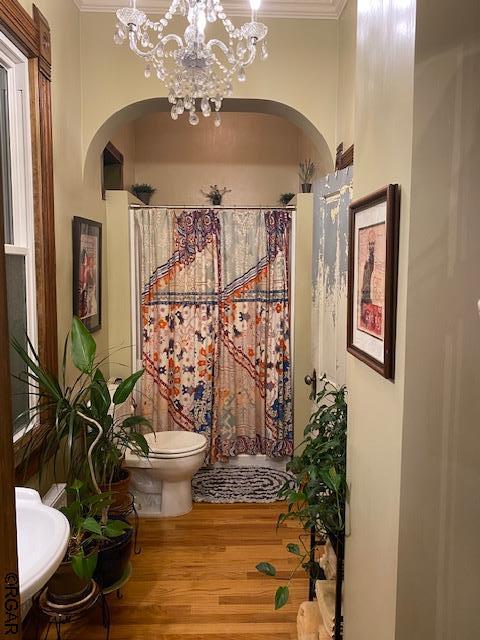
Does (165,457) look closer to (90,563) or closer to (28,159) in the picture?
(90,563)

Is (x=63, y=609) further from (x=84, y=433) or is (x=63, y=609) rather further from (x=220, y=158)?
(x=220, y=158)

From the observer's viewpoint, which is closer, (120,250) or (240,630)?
(240,630)

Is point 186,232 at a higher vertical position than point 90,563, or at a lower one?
higher

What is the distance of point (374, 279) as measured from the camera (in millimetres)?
1288

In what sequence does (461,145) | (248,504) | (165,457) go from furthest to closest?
(248,504) → (165,457) → (461,145)

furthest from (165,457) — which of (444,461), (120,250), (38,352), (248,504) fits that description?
(444,461)

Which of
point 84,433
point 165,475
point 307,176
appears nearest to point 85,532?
point 84,433

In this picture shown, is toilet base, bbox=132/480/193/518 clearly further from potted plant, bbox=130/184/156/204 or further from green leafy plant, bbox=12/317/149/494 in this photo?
potted plant, bbox=130/184/156/204

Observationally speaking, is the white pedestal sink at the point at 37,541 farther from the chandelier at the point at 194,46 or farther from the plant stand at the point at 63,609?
the chandelier at the point at 194,46

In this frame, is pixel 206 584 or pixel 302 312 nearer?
pixel 206 584

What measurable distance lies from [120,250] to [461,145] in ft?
9.13

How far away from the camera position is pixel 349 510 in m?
1.60

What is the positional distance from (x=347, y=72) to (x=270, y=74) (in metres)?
0.47

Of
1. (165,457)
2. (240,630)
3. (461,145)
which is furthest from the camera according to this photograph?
(165,457)
